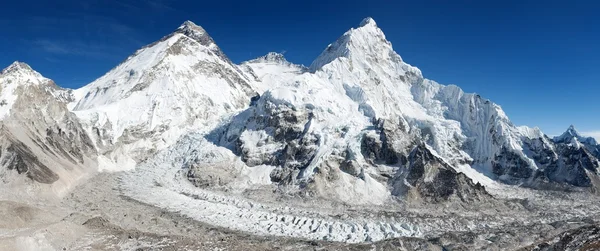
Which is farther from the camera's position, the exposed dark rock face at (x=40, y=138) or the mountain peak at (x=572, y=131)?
the mountain peak at (x=572, y=131)

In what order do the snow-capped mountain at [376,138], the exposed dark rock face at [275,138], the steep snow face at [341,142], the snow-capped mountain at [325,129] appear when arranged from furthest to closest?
the exposed dark rock face at [275,138]
the snow-capped mountain at [325,129]
the snow-capped mountain at [376,138]
the steep snow face at [341,142]

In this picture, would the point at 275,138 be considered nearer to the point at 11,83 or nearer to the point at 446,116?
the point at 11,83

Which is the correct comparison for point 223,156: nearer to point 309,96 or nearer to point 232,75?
point 309,96

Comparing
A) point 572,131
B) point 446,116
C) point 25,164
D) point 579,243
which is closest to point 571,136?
point 572,131

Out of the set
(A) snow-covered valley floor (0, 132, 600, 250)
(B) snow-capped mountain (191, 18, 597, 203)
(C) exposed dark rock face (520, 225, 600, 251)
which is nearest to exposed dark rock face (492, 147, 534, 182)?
(B) snow-capped mountain (191, 18, 597, 203)

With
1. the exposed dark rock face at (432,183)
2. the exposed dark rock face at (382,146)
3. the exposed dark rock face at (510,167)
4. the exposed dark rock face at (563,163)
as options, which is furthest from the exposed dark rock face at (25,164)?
the exposed dark rock face at (563,163)

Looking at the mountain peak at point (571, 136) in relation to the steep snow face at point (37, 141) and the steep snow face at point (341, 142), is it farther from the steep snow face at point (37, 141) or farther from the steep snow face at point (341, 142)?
the steep snow face at point (37, 141)

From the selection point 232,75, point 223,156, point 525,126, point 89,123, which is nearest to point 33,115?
point 89,123
